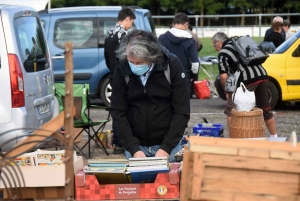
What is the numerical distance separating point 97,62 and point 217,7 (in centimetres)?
5755

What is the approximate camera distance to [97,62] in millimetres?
13594

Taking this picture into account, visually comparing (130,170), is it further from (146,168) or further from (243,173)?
(243,173)

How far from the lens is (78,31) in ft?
44.9

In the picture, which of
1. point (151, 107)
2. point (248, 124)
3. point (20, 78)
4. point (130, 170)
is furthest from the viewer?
point (248, 124)

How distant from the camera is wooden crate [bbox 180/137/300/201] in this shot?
342 cm

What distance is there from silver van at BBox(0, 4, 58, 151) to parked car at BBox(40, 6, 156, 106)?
5481 millimetres

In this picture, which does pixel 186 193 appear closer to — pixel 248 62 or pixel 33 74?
pixel 33 74

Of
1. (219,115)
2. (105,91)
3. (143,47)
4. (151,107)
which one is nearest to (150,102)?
(151,107)

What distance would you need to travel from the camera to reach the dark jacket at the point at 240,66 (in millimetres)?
8812

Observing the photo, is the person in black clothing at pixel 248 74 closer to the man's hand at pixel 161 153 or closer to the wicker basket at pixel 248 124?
the wicker basket at pixel 248 124

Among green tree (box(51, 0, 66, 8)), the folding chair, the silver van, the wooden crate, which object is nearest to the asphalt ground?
the folding chair

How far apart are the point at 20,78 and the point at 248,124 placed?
2.93 m

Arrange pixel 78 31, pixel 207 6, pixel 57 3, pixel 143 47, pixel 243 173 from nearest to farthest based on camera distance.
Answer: pixel 243 173 → pixel 143 47 → pixel 78 31 → pixel 57 3 → pixel 207 6

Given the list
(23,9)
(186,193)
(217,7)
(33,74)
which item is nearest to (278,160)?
(186,193)
